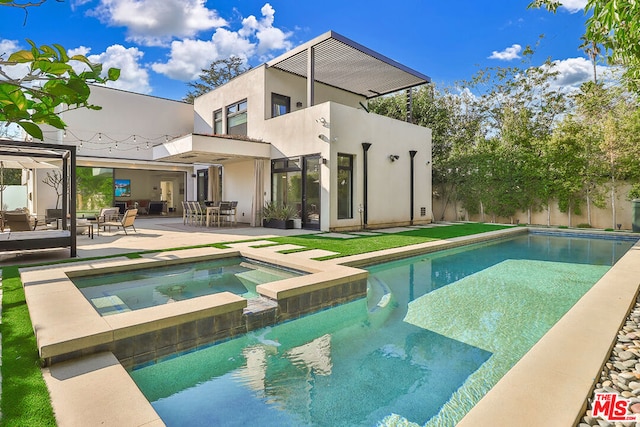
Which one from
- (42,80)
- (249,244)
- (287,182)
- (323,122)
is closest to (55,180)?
(287,182)

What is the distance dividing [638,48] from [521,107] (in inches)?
680

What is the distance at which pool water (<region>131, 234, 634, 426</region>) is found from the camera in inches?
106

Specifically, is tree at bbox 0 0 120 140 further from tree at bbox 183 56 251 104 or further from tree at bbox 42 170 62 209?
tree at bbox 183 56 251 104

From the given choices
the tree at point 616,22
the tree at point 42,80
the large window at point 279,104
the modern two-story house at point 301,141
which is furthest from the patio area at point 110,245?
the tree at point 616,22

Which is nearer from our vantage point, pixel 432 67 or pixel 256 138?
pixel 256 138

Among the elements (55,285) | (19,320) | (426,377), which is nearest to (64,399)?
(19,320)

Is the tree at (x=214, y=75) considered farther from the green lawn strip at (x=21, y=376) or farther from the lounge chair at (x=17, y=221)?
the green lawn strip at (x=21, y=376)

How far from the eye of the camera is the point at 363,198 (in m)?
12.8

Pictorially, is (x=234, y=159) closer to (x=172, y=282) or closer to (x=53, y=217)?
(x=53, y=217)

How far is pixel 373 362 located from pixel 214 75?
32739 millimetres

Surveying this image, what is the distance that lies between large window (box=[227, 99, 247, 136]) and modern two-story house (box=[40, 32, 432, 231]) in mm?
46

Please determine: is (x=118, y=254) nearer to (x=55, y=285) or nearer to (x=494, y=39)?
(x=55, y=285)

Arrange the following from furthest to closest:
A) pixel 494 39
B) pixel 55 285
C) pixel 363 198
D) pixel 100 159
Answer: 1. pixel 494 39
2. pixel 100 159
3. pixel 363 198
4. pixel 55 285

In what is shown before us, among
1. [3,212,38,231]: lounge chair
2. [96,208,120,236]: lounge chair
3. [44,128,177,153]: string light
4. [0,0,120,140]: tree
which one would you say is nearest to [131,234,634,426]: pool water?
[0,0,120,140]: tree
